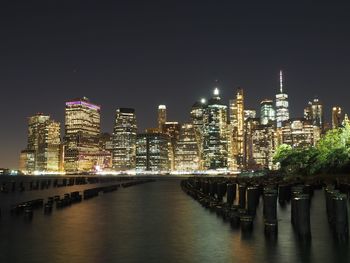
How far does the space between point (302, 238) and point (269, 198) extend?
2620mm

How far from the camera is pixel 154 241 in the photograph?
80.9 feet

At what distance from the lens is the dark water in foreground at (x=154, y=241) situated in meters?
20.0

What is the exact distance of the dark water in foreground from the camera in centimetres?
2005

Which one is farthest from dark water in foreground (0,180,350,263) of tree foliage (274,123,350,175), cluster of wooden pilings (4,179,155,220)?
tree foliage (274,123,350,175)

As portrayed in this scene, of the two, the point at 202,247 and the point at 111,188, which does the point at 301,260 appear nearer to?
the point at 202,247

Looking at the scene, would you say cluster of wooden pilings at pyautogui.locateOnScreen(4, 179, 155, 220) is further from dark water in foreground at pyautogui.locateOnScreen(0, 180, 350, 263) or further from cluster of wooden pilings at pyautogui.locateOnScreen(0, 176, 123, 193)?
cluster of wooden pilings at pyautogui.locateOnScreen(0, 176, 123, 193)

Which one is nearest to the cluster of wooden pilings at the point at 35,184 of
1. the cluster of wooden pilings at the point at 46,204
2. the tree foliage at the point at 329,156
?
the cluster of wooden pilings at the point at 46,204

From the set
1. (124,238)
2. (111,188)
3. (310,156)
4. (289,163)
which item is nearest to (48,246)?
(124,238)

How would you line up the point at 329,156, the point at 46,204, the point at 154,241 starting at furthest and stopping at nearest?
the point at 329,156
the point at 46,204
the point at 154,241

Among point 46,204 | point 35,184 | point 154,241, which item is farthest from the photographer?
point 35,184

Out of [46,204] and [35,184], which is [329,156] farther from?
[35,184]

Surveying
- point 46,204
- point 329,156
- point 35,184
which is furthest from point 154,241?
point 35,184

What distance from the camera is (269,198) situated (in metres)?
24.0

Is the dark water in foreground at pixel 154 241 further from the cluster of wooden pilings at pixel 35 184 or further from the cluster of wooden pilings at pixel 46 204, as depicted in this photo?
the cluster of wooden pilings at pixel 35 184
